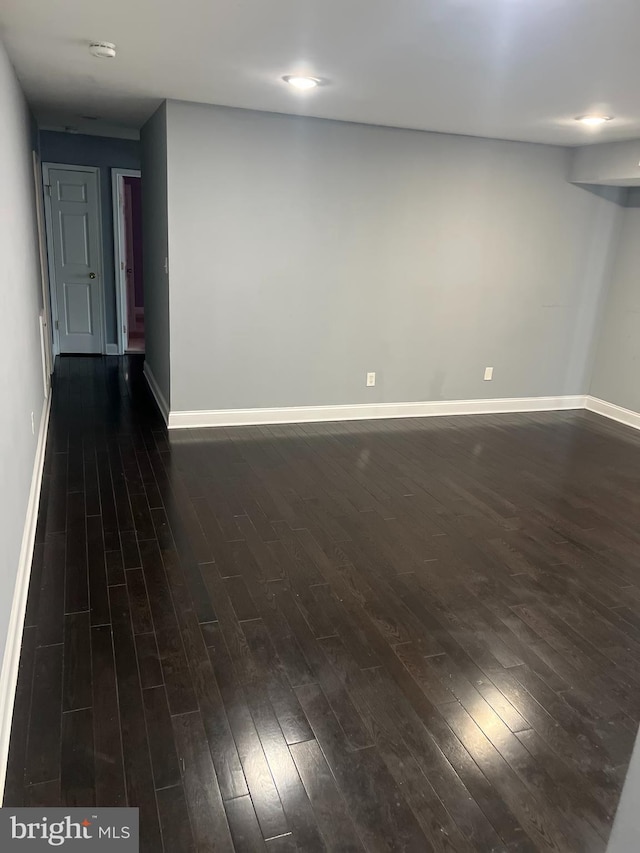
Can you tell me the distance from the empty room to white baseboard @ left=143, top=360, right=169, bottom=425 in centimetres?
7

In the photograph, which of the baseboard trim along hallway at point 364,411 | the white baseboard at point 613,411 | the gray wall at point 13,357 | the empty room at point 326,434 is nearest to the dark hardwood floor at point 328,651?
the empty room at point 326,434

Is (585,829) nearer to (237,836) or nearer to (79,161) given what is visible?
(237,836)

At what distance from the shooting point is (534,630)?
8.83 feet

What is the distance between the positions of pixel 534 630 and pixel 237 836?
154 centimetres

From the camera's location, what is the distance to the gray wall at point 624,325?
5719 mm

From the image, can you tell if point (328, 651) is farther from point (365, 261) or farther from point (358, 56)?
point (365, 261)

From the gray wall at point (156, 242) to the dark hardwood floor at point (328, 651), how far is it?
1.15 meters

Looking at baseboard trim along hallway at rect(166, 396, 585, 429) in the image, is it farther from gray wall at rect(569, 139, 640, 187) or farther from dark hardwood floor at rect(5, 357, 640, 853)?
gray wall at rect(569, 139, 640, 187)

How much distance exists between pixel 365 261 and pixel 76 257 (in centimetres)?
374

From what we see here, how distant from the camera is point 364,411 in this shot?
217 inches

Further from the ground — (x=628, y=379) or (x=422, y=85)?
(x=422, y=85)

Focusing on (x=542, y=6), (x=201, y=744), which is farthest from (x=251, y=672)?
(x=542, y=6)

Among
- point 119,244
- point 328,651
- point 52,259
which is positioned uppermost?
point 119,244

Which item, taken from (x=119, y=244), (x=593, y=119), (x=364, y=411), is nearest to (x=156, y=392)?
(x=364, y=411)
